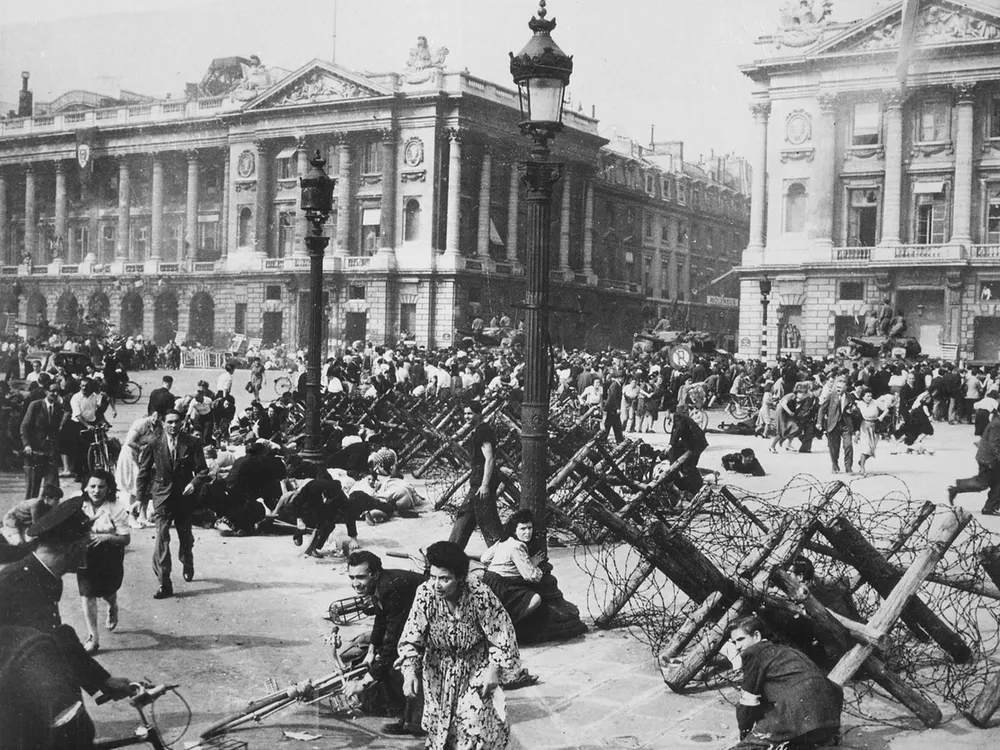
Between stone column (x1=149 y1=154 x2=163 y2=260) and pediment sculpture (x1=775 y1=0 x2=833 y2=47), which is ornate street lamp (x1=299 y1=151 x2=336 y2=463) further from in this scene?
stone column (x1=149 y1=154 x2=163 y2=260)

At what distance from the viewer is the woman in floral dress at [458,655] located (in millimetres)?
5262

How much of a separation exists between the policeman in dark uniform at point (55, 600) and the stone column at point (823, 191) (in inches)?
1513

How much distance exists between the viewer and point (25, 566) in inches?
207

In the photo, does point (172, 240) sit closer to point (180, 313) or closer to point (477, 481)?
point (180, 313)

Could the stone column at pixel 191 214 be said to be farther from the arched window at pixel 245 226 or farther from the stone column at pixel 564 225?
the stone column at pixel 564 225

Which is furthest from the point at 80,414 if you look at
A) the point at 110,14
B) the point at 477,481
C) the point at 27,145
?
the point at 27,145

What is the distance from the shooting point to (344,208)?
53.2 meters

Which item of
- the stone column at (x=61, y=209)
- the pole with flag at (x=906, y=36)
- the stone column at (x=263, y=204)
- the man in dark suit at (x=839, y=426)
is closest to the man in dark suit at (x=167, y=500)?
the man in dark suit at (x=839, y=426)

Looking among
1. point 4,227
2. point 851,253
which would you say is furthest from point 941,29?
point 4,227

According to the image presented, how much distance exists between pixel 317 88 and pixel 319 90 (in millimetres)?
185

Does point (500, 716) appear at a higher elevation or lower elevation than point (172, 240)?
lower

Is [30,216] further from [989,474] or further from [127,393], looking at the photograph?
[989,474]

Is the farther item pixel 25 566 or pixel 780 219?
pixel 780 219

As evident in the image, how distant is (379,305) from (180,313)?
48.9 feet
